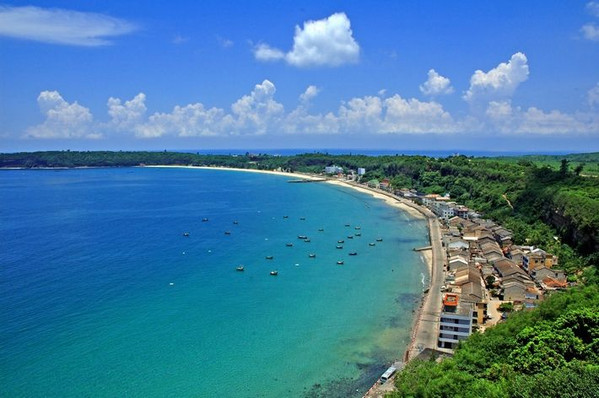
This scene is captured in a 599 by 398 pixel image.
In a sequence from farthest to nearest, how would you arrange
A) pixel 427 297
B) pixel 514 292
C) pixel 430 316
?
1. pixel 427 297
2. pixel 514 292
3. pixel 430 316

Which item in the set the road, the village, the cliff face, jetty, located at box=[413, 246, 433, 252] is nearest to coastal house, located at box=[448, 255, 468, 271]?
the village

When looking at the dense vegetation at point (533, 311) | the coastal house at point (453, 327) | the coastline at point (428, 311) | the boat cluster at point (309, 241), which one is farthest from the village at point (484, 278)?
the boat cluster at point (309, 241)

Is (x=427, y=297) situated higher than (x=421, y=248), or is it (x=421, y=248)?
(x=421, y=248)

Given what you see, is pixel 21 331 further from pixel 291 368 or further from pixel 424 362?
pixel 424 362

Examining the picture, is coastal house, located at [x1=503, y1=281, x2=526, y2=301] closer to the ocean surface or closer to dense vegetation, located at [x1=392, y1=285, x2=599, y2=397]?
the ocean surface

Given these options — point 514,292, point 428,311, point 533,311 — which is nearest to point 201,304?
point 428,311

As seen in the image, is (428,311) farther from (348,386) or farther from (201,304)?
(201,304)
